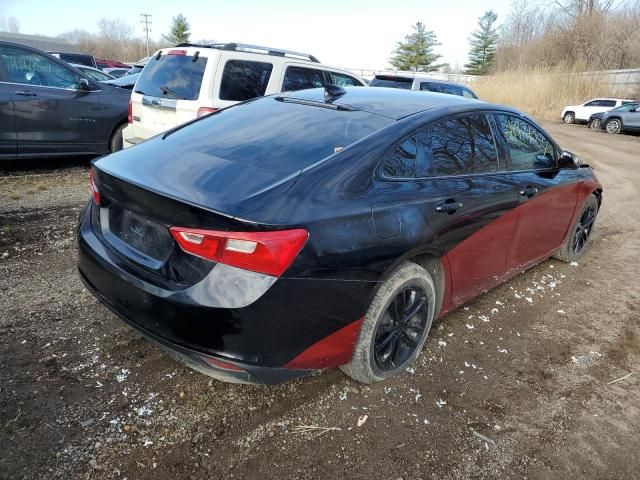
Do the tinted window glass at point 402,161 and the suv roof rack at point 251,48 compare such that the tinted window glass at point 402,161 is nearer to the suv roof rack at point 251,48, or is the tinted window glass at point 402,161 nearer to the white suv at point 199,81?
the white suv at point 199,81

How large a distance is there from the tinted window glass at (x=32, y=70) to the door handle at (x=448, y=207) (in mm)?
6072

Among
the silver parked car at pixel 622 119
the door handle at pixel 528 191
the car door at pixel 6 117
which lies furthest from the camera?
the silver parked car at pixel 622 119

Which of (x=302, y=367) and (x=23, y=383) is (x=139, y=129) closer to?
(x=23, y=383)

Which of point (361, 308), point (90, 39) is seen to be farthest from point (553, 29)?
point (90, 39)

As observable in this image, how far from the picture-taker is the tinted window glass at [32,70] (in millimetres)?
6230

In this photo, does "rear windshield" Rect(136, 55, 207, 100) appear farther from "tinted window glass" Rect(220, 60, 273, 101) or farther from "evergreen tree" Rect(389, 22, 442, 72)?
"evergreen tree" Rect(389, 22, 442, 72)

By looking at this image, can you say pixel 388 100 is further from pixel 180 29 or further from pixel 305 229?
pixel 180 29

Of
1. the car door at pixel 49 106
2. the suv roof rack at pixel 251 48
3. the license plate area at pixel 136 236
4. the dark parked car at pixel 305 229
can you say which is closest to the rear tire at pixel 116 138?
the car door at pixel 49 106

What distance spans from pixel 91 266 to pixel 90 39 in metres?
98.7

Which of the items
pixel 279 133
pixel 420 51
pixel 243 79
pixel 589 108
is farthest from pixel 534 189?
pixel 420 51

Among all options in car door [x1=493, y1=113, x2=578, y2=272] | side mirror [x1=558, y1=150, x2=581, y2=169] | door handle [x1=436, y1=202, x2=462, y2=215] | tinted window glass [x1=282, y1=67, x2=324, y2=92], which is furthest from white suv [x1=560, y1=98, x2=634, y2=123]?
door handle [x1=436, y1=202, x2=462, y2=215]

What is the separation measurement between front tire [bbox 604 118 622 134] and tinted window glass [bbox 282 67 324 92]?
67.6ft

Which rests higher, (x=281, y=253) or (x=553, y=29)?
(x=553, y=29)

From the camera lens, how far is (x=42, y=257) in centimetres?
402
